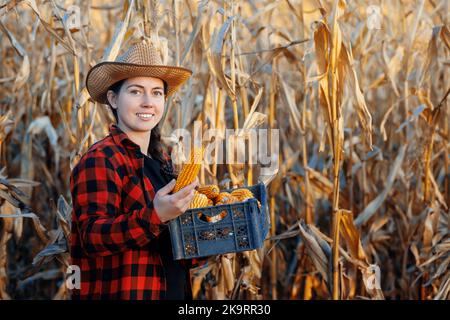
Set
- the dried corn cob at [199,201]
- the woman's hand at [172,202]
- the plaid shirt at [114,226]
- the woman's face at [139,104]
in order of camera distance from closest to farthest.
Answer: the woman's hand at [172,202] → the plaid shirt at [114,226] → the dried corn cob at [199,201] → the woman's face at [139,104]

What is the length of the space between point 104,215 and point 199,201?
0.26 meters

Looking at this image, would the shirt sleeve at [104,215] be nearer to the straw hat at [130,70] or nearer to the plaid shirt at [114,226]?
the plaid shirt at [114,226]

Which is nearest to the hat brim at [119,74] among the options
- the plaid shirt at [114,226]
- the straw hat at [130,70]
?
the straw hat at [130,70]

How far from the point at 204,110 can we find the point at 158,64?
836mm

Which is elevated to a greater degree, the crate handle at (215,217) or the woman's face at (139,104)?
the woman's face at (139,104)

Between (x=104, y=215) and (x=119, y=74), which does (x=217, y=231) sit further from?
(x=119, y=74)

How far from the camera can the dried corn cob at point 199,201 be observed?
189 cm

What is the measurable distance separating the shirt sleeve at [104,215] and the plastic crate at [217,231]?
9 centimetres

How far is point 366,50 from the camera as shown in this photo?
347cm

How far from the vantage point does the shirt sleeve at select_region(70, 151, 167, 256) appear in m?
1.77

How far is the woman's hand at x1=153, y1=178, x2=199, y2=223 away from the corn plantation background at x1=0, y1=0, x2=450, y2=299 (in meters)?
1.00

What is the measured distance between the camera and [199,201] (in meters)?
1.91
